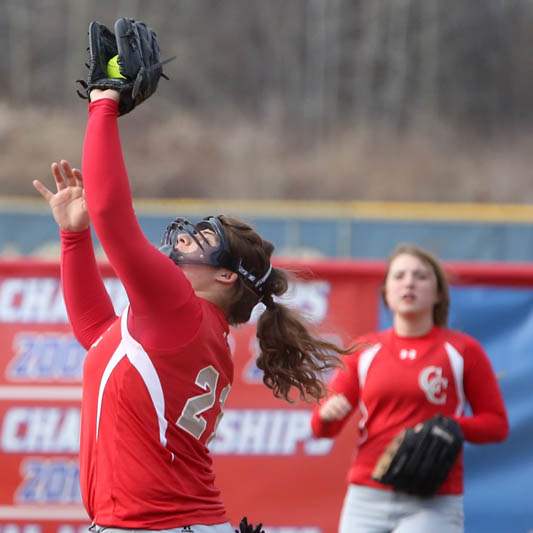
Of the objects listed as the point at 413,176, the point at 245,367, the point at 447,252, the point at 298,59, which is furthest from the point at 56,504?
the point at 298,59

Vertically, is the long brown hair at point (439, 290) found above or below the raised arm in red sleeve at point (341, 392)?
above

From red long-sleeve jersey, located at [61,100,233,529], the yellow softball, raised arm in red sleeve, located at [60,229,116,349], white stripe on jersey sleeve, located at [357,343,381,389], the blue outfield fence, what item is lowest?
red long-sleeve jersey, located at [61,100,233,529]

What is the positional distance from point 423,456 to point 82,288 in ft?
6.40

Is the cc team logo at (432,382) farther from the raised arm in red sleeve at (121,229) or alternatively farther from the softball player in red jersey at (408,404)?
the raised arm in red sleeve at (121,229)

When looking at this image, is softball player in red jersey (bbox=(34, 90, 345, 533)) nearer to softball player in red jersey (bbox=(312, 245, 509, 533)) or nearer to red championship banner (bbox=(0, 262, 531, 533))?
softball player in red jersey (bbox=(312, 245, 509, 533))

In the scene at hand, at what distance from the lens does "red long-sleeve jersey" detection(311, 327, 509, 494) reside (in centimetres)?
556

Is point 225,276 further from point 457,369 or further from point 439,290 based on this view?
point 439,290

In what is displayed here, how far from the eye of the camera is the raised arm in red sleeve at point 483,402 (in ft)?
18.2

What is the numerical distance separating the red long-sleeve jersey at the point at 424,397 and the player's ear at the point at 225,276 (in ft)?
6.15

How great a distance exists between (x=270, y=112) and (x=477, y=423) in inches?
1324

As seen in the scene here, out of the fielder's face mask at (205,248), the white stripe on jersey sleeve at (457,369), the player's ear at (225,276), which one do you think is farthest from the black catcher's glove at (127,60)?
the white stripe on jersey sleeve at (457,369)

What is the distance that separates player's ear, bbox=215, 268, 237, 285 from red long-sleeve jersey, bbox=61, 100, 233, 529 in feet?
0.38

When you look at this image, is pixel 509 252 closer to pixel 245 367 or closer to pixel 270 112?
pixel 245 367

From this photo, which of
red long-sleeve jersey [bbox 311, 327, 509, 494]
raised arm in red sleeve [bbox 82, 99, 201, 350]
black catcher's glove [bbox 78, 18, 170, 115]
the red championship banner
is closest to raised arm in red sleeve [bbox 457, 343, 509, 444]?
red long-sleeve jersey [bbox 311, 327, 509, 494]
